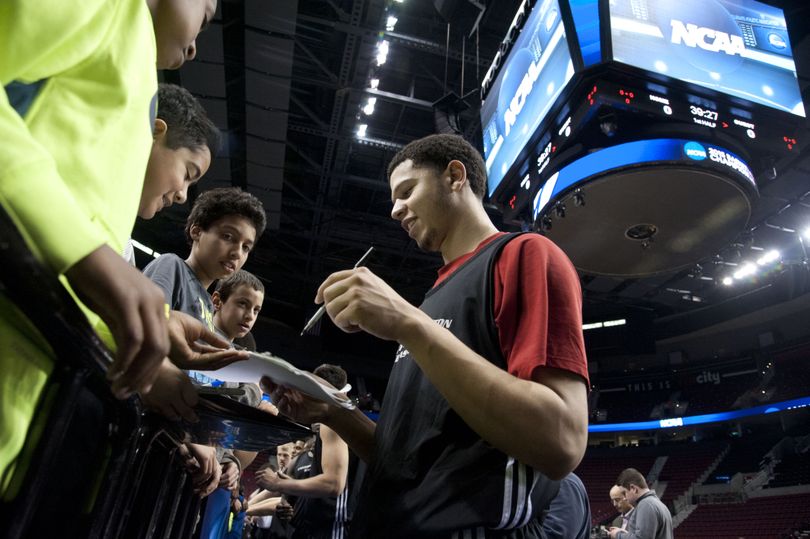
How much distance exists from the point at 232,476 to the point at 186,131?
4.30ft

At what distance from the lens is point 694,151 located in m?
4.49

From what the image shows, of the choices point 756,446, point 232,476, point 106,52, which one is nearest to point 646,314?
point 756,446

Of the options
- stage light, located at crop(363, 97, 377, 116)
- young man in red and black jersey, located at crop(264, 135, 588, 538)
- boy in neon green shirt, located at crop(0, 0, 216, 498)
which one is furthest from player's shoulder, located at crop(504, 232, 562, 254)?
stage light, located at crop(363, 97, 377, 116)

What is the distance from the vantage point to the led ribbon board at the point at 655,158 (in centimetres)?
450

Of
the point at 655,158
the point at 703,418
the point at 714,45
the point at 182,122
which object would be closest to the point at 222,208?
the point at 182,122

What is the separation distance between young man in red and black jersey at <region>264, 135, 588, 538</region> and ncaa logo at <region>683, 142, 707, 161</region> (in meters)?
3.90

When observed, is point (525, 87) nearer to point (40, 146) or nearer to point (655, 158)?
point (655, 158)

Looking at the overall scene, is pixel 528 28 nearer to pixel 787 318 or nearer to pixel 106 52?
pixel 106 52

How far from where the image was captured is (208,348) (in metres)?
1.03

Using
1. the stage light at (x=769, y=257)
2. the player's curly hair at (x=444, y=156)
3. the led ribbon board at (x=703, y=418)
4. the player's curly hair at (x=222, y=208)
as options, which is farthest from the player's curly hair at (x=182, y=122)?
the led ribbon board at (x=703, y=418)

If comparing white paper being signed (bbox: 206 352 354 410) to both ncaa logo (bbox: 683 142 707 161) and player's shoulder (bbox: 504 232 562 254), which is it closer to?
player's shoulder (bbox: 504 232 562 254)

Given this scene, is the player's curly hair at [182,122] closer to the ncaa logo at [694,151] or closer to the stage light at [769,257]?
the ncaa logo at [694,151]

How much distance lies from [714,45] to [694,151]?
863 mm

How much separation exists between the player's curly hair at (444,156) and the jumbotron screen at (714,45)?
2.88 meters
